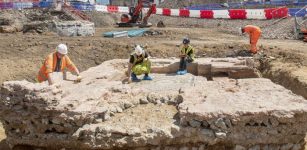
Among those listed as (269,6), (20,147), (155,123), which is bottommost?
(20,147)

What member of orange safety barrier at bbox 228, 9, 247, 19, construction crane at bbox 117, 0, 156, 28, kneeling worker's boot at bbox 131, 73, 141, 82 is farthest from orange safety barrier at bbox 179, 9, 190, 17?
kneeling worker's boot at bbox 131, 73, 141, 82

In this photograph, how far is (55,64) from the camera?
317 inches

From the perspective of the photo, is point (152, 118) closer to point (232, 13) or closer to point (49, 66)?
point (49, 66)

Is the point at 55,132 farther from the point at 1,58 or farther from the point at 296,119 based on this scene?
the point at 1,58

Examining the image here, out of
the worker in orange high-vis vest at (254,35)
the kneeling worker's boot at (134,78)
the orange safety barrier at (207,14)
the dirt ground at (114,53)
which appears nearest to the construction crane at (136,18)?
the orange safety barrier at (207,14)

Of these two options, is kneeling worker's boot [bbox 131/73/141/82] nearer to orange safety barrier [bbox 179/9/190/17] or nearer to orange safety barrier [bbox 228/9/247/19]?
orange safety barrier [bbox 228/9/247/19]

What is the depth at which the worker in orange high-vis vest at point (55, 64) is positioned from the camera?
299 inches

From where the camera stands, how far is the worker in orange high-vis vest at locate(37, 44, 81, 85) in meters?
7.59

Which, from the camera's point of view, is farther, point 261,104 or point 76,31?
point 76,31

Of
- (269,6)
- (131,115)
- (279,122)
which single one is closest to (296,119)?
(279,122)

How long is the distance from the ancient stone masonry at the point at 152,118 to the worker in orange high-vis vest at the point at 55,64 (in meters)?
0.67

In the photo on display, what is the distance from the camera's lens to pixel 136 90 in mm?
7441

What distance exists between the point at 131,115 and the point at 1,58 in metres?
8.47

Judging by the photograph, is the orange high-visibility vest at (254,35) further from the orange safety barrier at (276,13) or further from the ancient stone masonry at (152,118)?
the orange safety barrier at (276,13)
